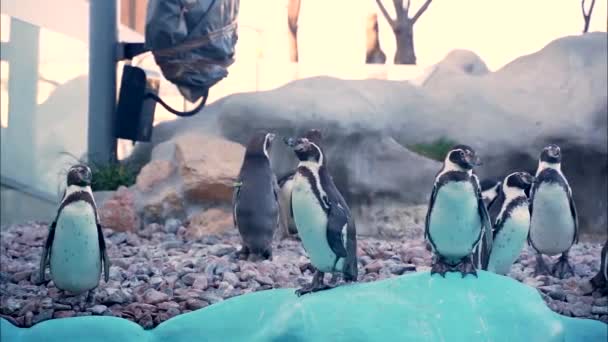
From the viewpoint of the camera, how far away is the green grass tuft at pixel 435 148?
3414mm

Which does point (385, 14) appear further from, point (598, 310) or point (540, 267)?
point (598, 310)

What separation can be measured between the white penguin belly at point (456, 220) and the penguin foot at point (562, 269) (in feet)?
1.98

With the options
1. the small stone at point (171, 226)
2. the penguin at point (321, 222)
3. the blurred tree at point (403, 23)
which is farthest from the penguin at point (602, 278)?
the small stone at point (171, 226)

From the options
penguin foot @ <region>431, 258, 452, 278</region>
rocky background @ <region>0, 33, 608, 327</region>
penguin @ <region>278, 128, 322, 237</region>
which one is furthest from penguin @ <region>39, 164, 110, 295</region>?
penguin foot @ <region>431, 258, 452, 278</region>

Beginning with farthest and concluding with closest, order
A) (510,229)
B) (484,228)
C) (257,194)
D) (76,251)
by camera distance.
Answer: (257,194), (510,229), (76,251), (484,228)

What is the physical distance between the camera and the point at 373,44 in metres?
3.05

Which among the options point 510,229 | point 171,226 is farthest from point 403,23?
point 171,226

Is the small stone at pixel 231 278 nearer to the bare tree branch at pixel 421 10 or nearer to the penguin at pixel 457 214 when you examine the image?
the penguin at pixel 457 214

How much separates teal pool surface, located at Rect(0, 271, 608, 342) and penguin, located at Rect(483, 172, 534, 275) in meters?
0.24

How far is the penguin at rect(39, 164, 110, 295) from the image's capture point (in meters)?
2.63

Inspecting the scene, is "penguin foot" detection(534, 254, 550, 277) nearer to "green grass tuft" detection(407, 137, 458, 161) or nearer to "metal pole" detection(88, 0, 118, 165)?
"green grass tuft" detection(407, 137, 458, 161)

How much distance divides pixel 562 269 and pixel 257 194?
3.87 feet

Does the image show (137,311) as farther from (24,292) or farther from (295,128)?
(295,128)

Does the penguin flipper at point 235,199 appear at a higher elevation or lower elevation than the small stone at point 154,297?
higher
